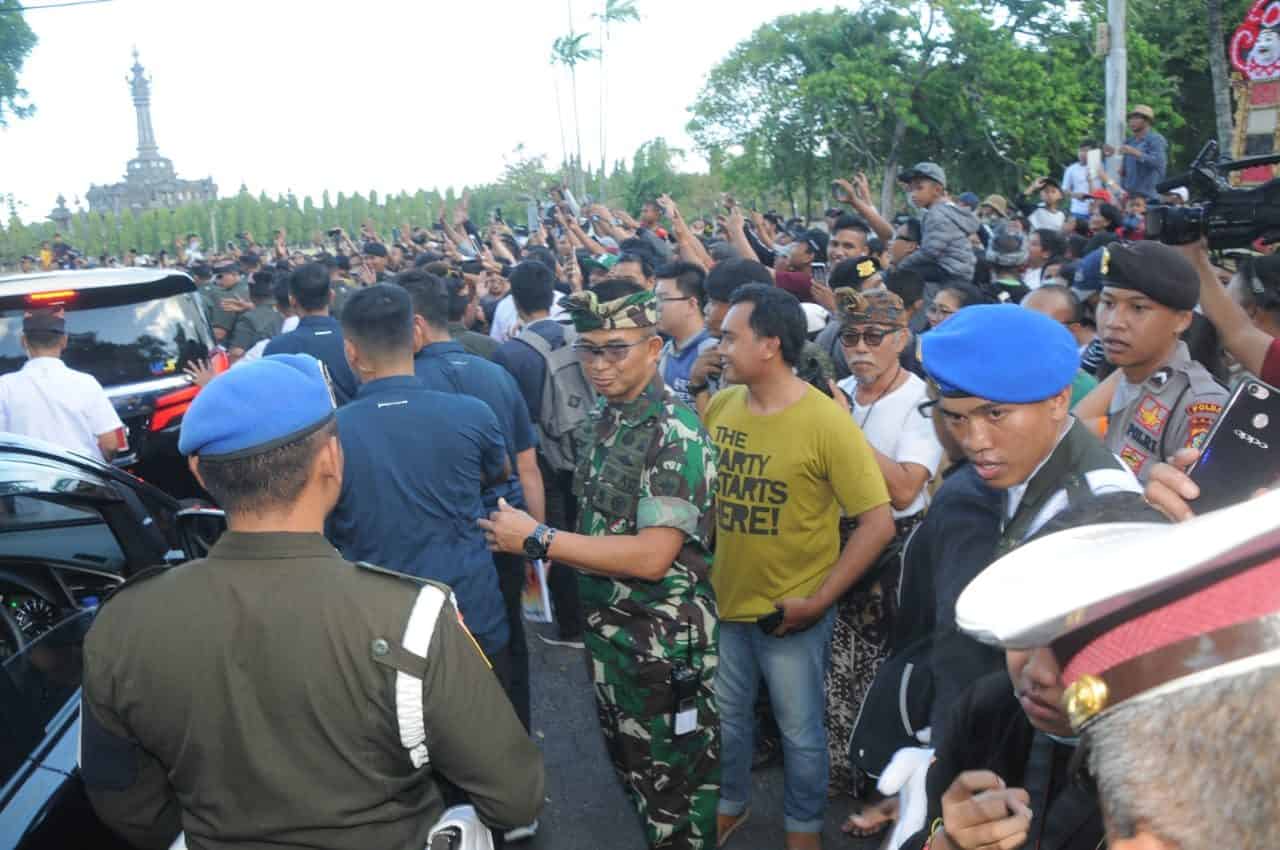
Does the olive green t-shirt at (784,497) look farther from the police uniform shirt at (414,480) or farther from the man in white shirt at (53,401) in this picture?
the man in white shirt at (53,401)

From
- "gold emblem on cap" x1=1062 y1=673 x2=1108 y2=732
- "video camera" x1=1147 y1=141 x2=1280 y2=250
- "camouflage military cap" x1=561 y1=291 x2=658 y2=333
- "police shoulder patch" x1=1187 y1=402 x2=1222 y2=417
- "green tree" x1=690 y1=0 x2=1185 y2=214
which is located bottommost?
"police shoulder patch" x1=1187 y1=402 x2=1222 y2=417

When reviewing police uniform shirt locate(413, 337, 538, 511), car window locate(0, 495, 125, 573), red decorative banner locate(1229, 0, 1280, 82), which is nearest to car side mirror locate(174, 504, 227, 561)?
car window locate(0, 495, 125, 573)

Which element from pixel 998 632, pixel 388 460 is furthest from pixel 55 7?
pixel 998 632

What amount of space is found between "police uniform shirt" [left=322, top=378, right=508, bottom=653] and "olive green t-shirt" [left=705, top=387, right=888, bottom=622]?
2.77 feet

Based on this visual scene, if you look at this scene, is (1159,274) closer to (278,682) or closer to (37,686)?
(278,682)

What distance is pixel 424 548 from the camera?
3135 mm

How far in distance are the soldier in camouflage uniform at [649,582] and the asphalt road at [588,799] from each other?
0.73 meters

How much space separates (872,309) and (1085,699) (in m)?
3.04

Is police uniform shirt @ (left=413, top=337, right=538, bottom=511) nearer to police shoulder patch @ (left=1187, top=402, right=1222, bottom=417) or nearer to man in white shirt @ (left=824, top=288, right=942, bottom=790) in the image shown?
man in white shirt @ (left=824, top=288, right=942, bottom=790)

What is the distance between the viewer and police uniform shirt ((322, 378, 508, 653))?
3076 mm

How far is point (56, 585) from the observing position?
3404mm

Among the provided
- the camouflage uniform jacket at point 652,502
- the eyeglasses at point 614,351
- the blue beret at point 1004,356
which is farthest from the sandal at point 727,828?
the blue beret at point 1004,356

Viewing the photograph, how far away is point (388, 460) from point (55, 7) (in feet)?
59.9

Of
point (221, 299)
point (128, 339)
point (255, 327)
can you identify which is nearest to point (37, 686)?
point (128, 339)
